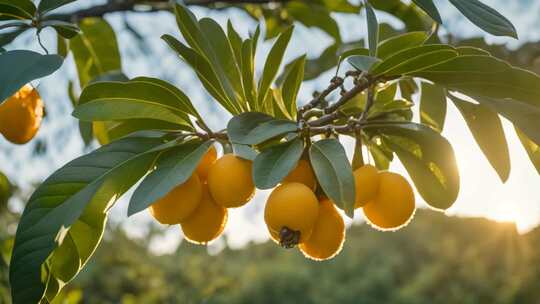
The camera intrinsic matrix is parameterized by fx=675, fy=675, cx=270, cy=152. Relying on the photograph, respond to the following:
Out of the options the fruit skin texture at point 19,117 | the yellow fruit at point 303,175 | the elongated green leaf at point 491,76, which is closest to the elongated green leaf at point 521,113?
the elongated green leaf at point 491,76

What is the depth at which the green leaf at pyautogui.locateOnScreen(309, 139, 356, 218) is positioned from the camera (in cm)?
70

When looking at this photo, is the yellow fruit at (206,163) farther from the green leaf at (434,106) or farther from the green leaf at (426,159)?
the green leaf at (434,106)

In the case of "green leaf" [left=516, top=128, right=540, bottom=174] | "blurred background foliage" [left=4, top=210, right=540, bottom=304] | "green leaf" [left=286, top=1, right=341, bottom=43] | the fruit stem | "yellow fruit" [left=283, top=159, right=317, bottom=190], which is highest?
"yellow fruit" [left=283, top=159, right=317, bottom=190]

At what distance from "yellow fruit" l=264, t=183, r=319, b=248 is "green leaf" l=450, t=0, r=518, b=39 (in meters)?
0.27

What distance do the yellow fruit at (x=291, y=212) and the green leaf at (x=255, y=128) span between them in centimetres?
6

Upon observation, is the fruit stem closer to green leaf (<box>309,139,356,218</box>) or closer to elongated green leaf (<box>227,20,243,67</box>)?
green leaf (<box>309,139,356,218</box>)

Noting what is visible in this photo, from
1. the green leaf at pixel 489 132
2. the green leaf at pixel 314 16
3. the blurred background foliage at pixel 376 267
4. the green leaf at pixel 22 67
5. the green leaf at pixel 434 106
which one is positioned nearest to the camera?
the green leaf at pixel 22 67

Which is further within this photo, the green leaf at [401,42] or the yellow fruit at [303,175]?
the green leaf at [401,42]

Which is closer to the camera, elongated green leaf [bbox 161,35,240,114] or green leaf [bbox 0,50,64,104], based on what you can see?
green leaf [bbox 0,50,64,104]

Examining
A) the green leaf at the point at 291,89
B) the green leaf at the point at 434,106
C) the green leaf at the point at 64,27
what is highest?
the green leaf at the point at 64,27

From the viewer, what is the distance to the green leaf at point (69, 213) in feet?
2.27

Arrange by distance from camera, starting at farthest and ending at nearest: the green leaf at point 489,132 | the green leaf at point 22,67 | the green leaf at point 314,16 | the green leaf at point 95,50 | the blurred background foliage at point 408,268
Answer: the blurred background foliage at point 408,268 → the green leaf at point 314,16 → the green leaf at point 95,50 → the green leaf at point 489,132 → the green leaf at point 22,67

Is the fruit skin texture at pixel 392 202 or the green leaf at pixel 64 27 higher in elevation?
the green leaf at pixel 64 27

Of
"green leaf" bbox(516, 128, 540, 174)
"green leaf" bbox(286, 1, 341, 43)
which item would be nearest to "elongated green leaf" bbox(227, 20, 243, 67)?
"green leaf" bbox(516, 128, 540, 174)
